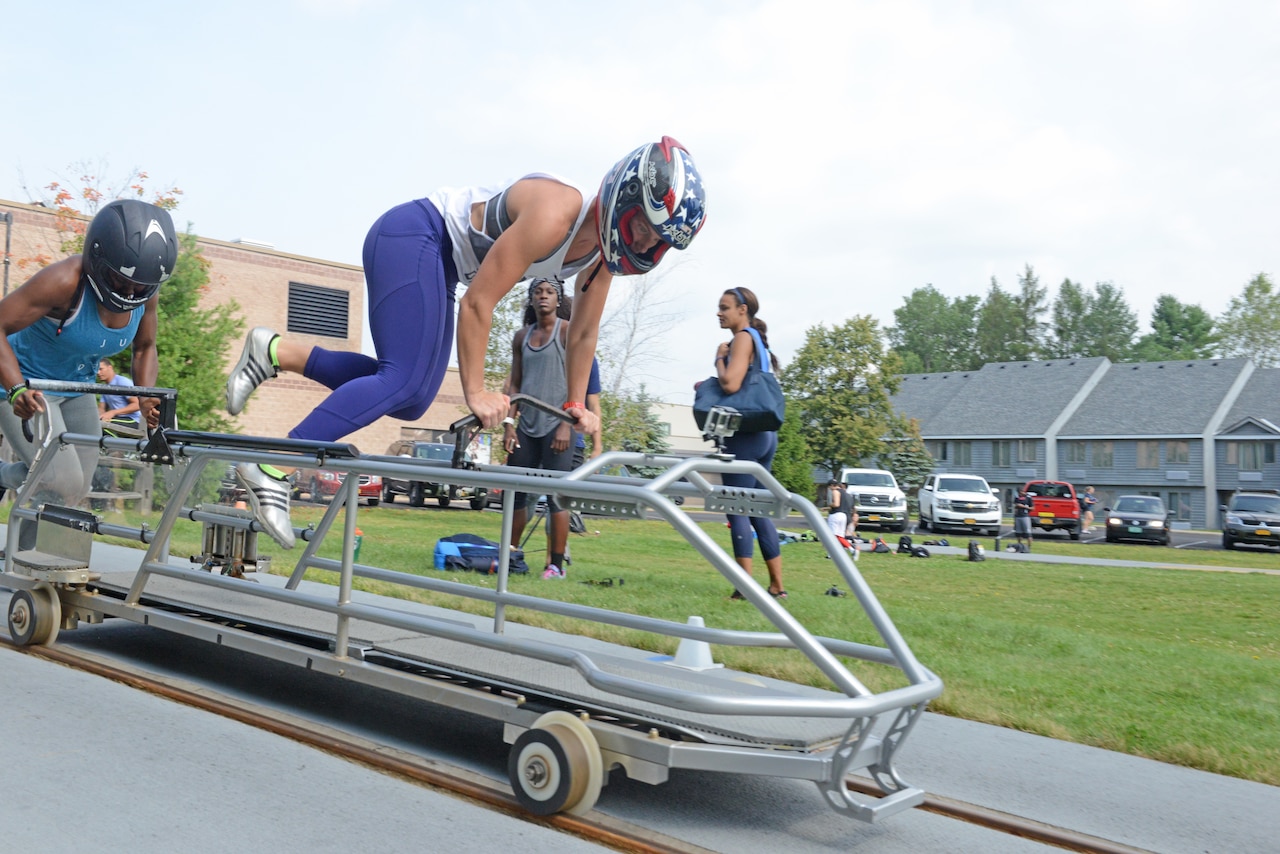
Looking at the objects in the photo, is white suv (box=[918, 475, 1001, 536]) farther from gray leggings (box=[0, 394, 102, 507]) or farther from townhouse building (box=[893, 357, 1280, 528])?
gray leggings (box=[0, 394, 102, 507])

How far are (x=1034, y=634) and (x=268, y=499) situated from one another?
4.80 m

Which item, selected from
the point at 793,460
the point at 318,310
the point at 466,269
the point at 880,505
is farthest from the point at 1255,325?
the point at 466,269

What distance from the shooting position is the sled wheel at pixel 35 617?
4.84 metres

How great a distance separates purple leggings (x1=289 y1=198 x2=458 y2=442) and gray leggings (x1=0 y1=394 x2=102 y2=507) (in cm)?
Result: 202

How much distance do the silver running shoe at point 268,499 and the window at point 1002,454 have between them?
210 ft

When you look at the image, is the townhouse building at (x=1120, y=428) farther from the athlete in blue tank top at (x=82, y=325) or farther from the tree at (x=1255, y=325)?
the athlete in blue tank top at (x=82, y=325)

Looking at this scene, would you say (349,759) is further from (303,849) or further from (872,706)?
(872,706)

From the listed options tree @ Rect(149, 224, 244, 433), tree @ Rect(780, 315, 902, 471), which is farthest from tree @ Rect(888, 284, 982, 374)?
tree @ Rect(149, 224, 244, 433)

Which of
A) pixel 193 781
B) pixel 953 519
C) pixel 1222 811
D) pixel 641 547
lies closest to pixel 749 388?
pixel 1222 811

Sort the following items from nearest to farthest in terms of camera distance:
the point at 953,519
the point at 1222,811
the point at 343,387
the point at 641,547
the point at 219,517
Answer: the point at 1222,811, the point at 343,387, the point at 219,517, the point at 641,547, the point at 953,519

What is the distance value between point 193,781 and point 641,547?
10327 mm

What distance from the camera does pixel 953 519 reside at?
3253cm

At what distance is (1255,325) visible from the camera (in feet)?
247

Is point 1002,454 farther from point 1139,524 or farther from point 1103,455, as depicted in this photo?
point 1139,524
